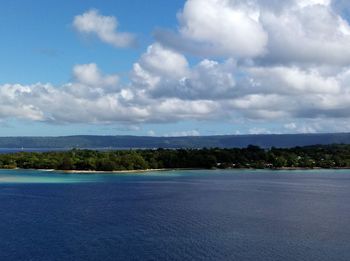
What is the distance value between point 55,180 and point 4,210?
34.8 meters

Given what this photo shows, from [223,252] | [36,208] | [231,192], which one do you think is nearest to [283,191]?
[231,192]

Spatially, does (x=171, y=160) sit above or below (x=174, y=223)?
above

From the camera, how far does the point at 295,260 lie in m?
30.8

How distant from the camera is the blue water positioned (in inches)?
1286

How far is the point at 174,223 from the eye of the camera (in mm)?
41875

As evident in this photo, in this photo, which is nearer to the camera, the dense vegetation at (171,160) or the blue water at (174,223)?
the blue water at (174,223)

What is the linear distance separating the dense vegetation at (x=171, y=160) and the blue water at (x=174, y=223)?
36221 mm

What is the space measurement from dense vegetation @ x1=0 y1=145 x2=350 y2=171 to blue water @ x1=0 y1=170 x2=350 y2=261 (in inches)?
1426

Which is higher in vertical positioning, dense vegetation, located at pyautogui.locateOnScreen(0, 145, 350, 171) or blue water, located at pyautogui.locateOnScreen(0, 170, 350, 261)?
dense vegetation, located at pyautogui.locateOnScreen(0, 145, 350, 171)

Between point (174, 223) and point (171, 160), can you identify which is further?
point (171, 160)

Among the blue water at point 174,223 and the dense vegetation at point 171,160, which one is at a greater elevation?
the dense vegetation at point 171,160

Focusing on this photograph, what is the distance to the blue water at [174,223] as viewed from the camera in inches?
1286

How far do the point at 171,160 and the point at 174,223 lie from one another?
72.1m

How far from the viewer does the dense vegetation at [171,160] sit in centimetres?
10756
